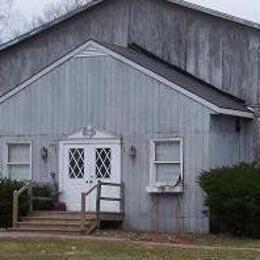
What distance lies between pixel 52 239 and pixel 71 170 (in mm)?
5196

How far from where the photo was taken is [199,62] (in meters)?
27.0

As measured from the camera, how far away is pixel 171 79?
2481 centimetres

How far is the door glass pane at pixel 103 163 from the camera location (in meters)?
25.4

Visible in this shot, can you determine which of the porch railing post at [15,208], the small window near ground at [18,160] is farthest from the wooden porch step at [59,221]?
the small window near ground at [18,160]

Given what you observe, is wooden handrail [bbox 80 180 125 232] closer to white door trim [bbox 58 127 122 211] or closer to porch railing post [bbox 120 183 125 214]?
porch railing post [bbox 120 183 125 214]

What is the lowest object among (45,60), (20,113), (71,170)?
(71,170)

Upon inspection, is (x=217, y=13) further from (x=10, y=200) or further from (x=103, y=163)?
(x=10, y=200)

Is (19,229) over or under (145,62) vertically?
under

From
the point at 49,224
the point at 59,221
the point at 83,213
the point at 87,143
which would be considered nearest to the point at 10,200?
the point at 49,224

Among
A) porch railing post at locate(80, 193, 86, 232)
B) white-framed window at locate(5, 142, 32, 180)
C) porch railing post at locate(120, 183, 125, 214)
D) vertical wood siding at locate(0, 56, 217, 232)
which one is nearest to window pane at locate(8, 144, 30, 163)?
white-framed window at locate(5, 142, 32, 180)

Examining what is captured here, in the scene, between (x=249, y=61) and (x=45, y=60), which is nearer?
(x=249, y=61)

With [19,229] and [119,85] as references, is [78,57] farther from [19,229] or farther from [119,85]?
[19,229]

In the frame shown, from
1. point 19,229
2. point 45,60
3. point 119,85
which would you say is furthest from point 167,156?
point 45,60

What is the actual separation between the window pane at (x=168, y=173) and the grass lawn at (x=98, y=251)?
4282mm
